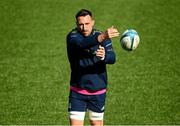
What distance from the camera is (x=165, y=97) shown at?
508 inches

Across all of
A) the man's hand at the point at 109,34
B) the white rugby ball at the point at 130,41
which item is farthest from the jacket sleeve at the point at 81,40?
the white rugby ball at the point at 130,41

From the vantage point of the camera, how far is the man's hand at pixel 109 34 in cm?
809

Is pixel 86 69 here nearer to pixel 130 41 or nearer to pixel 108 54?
pixel 108 54

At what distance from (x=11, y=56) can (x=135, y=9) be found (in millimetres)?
7108

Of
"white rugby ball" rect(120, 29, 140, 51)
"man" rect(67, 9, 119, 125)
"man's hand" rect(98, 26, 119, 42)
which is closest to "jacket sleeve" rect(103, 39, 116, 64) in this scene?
"man" rect(67, 9, 119, 125)

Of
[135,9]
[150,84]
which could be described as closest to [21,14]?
[135,9]

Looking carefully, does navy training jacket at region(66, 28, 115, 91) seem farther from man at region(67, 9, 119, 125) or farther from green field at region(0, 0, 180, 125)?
green field at region(0, 0, 180, 125)

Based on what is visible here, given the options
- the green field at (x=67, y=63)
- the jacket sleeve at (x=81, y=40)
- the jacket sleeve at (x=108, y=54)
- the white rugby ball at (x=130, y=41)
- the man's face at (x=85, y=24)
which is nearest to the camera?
the jacket sleeve at (x=81, y=40)

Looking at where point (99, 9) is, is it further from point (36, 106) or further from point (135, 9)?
point (36, 106)

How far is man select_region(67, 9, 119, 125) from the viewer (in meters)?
8.76

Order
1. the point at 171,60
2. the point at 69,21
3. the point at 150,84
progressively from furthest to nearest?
the point at 69,21
the point at 171,60
the point at 150,84

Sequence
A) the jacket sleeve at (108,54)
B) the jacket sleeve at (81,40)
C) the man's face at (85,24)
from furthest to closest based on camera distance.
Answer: the jacket sleeve at (108,54) → the man's face at (85,24) → the jacket sleeve at (81,40)

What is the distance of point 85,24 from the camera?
8.72 meters

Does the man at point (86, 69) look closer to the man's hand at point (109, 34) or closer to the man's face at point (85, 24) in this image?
the man's face at point (85, 24)
